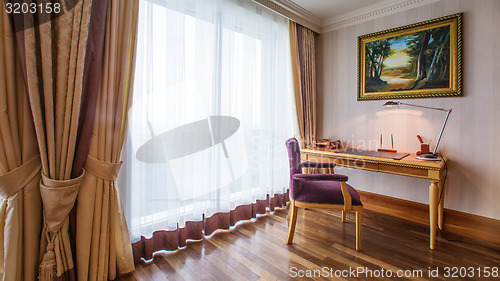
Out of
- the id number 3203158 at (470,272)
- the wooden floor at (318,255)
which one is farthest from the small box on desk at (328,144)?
the id number 3203158 at (470,272)

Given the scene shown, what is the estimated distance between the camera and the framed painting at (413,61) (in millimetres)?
2354

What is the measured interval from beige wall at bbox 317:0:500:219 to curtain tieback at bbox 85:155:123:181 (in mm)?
2765

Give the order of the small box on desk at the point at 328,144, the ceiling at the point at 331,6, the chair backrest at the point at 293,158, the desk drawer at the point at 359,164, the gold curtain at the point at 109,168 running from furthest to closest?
the small box on desk at the point at 328,144 → the ceiling at the point at 331,6 → the desk drawer at the point at 359,164 → the chair backrest at the point at 293,158 → the gold curtain at the point at 109,168

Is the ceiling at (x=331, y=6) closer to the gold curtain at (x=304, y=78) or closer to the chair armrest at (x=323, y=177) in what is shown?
the gold curtain at (x=304, y=78)

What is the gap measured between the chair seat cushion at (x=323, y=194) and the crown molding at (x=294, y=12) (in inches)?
78.1

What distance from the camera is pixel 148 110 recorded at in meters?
1.84

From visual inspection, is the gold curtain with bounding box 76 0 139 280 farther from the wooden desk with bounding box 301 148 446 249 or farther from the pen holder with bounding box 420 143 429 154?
the pen holder with bounding box 420 143 429 154

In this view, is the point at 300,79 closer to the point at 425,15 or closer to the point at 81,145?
the point at 425,15

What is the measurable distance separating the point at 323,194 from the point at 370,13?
233cm

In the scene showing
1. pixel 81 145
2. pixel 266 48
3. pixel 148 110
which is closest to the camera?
pixel 81 145

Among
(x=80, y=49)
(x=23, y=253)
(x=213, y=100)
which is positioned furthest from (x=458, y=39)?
(x=23, y=253)

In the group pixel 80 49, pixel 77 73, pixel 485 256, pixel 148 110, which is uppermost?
pixel 80 49

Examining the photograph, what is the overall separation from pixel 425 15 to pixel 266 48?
5.67ft

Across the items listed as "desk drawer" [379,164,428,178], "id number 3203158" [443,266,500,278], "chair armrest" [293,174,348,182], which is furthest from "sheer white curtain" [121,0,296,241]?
"id number 3203158" [443,266,500,278]
